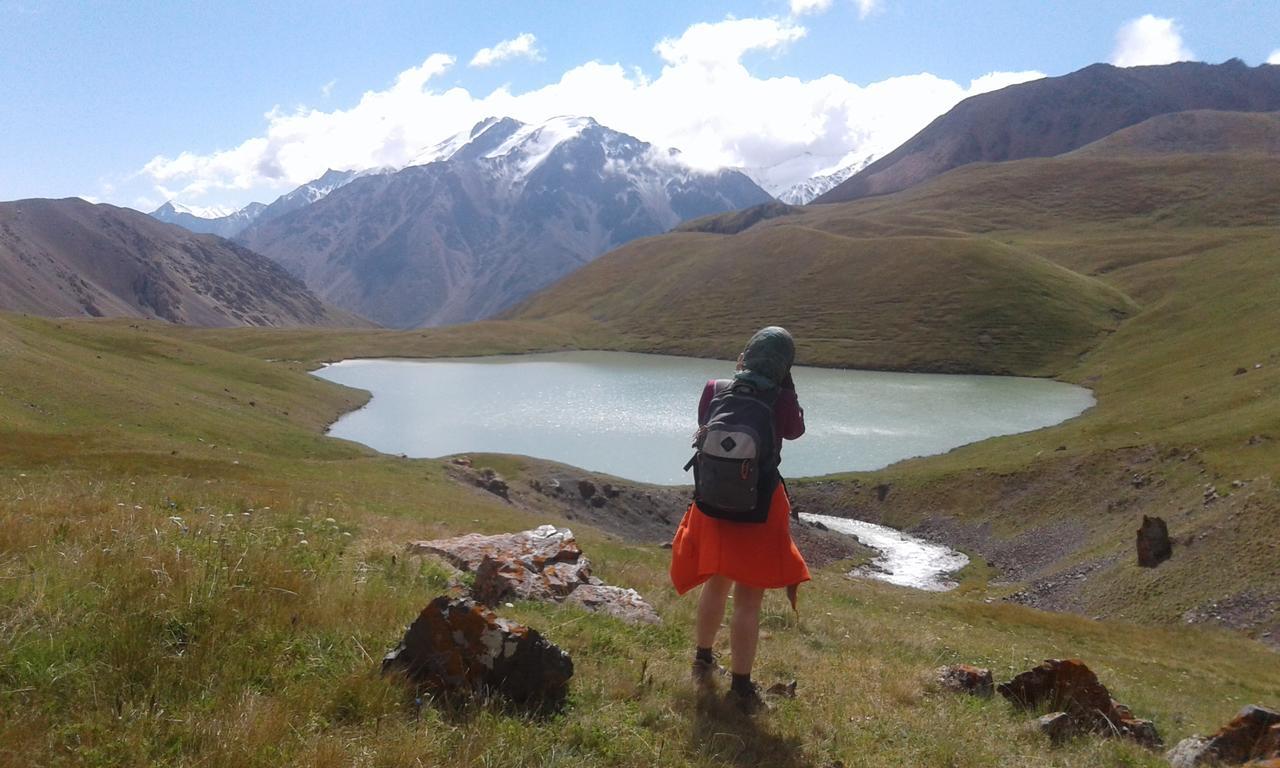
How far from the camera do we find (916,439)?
7231 cm

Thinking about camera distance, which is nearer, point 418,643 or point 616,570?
point 418,643

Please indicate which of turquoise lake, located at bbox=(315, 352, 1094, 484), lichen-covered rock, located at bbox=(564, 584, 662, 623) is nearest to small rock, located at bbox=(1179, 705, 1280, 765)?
lichen-covered rock, located at bbox=(564, 584, 662, 623)

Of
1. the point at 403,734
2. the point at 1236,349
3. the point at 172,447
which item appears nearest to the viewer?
the point at 403,734

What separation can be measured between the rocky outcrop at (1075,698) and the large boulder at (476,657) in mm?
5820

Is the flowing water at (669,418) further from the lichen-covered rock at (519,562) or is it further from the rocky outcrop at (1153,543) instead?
the lichen-covered rock at (519,562)

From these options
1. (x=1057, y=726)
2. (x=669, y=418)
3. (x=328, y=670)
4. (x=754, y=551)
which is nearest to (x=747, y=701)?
(x=754, y=551)

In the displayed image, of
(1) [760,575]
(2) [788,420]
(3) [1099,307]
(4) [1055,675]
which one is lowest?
(4) [1055,675]

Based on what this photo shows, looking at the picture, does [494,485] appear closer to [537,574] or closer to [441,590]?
[537,574]

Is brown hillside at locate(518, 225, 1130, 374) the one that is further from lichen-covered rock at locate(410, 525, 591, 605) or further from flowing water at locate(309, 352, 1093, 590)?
lichen-covered rock at locate(410, 525, 591, 605)

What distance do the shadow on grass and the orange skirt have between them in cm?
Result: 117

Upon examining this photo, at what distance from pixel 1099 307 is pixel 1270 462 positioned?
11095cm

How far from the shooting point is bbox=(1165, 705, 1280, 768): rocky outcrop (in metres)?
7.89

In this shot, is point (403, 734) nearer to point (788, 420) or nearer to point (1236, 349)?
point (788, 420)

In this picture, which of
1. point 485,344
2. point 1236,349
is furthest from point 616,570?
point 485,344
